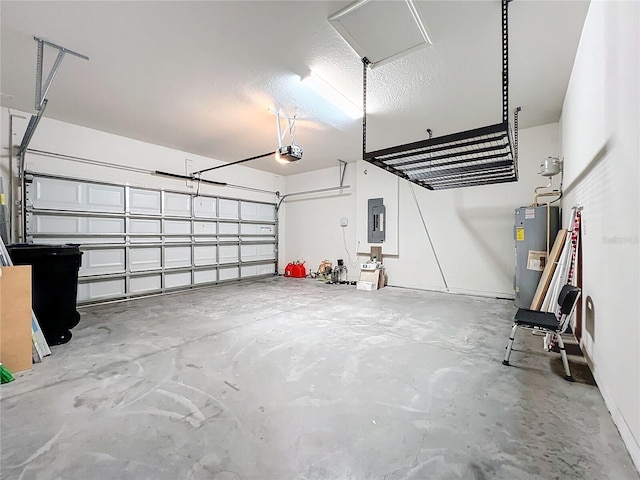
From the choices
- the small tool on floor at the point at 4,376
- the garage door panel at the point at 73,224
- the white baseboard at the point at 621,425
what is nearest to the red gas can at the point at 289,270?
the garage door panel at the point at 73,224

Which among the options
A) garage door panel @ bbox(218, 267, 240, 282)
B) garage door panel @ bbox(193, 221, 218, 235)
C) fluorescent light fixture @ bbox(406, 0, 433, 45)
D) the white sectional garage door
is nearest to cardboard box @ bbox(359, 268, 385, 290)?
the white sectional garage door

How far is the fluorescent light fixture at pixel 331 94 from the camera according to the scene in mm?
3241

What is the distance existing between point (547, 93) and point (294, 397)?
15.2 feet

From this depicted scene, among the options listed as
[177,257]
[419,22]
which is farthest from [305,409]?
[177,257]

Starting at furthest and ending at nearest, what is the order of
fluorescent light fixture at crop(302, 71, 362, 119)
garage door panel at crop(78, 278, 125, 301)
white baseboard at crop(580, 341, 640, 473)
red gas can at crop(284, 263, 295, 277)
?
1. red gas can at crop(284, 263, 295, 277)
2. garage door panel at crop(78, 278, 125, 301)
3. fluorescent light fixture at crop(302, 71, 362, 119)
4. white baseboard at crop(580, 341, 640, 473)

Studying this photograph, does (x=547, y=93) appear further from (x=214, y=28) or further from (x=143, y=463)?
(x=143, y=463)

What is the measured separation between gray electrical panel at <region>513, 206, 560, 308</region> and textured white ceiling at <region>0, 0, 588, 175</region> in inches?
60.9

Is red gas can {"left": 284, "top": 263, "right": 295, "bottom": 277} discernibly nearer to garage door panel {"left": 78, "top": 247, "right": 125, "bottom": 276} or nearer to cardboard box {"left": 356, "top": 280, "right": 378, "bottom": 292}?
cardboard box {"left": 356, "top": 280, "right": 378, "bottom": 292}

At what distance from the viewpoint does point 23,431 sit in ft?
5.30

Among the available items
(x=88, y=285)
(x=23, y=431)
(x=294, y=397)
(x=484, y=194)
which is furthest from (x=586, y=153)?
(x=88, y=285)

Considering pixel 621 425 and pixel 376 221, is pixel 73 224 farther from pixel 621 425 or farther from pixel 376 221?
pixel 621 425

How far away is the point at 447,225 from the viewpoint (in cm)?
563

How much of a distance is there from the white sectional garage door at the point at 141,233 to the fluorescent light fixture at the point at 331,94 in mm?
3993

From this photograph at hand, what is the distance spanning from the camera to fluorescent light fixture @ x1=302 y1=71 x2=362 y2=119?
3.24 metres
